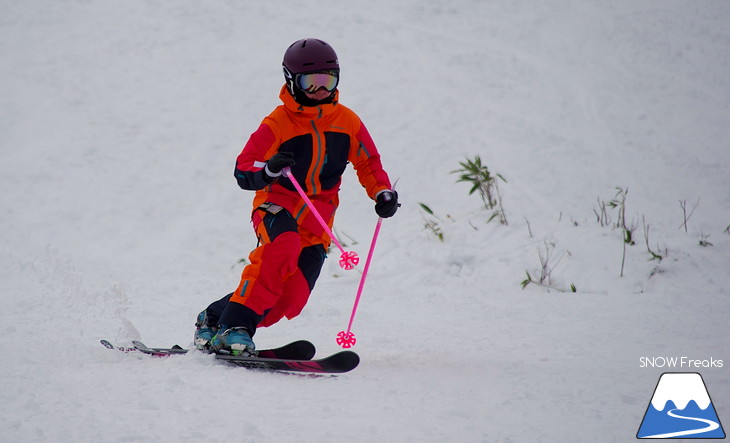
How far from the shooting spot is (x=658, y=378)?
138 inches

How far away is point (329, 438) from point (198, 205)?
6.35m

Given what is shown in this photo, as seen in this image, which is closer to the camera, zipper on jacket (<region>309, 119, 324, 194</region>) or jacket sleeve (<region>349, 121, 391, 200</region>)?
zipper on jacket (<region>309, 119, 324, 194</region>)

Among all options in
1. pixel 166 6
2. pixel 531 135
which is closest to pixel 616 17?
pixel 531 135

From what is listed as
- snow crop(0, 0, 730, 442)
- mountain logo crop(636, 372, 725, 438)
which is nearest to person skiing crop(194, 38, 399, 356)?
snow crop(0, 0, 730, 442)

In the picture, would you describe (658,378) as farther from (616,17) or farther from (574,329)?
(616,17)

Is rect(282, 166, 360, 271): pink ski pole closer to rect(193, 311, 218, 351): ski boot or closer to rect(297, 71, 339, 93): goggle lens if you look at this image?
rect(297, 71, 339, 93): goggle lens

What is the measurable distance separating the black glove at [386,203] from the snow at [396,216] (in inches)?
33.6

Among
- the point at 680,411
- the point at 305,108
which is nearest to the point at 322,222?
the point at 305,108

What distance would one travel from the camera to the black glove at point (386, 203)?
4102 mm

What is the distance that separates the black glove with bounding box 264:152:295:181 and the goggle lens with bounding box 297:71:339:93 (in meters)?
0.40

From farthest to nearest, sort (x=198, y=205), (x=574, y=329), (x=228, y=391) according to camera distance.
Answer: (x=198, y=205)
(x=574, y=329)
(x=228, y=391)

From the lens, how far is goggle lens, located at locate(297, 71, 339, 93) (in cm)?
396

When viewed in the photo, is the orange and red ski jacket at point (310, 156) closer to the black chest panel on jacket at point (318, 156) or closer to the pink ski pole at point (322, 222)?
the black chest panel on jacket at point (318, 156)

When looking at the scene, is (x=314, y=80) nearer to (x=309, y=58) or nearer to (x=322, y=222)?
(x=309, y=58)
